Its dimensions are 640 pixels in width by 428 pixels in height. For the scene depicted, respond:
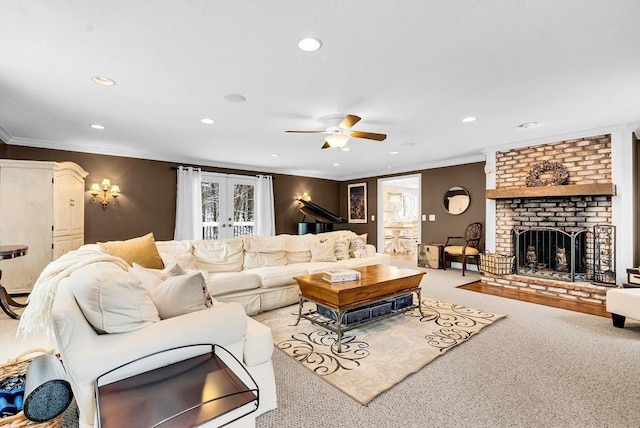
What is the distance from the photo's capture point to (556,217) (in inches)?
187

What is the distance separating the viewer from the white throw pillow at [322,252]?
4.64m

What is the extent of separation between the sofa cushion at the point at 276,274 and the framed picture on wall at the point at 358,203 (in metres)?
4.92

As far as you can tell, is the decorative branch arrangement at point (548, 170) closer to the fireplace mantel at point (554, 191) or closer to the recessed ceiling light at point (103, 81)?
the fireplace mantel at point (554, 191)

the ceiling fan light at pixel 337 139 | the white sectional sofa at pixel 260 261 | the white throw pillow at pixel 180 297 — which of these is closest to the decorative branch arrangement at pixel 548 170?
the white sectional sofa at pixel 260 261

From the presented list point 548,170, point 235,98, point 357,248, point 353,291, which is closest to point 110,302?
point 353,291

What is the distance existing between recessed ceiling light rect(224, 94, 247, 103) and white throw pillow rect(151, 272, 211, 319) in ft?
6.62

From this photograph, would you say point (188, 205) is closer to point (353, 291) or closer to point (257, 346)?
point (353, 291)

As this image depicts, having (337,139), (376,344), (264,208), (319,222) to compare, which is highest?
(337,139)

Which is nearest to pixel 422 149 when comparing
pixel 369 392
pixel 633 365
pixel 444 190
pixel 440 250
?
pixel 444 190

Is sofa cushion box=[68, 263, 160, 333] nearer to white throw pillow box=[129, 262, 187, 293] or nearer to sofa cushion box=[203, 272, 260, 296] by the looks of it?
white throw pillow box=[129, 262, 187, 293]

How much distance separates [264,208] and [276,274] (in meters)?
3.92

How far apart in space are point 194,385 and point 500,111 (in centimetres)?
399

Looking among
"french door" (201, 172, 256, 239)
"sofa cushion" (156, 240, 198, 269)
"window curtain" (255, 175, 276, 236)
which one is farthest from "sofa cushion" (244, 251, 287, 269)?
"window curtain" (255, 175, 276, 236)

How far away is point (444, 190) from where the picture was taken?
677cm
